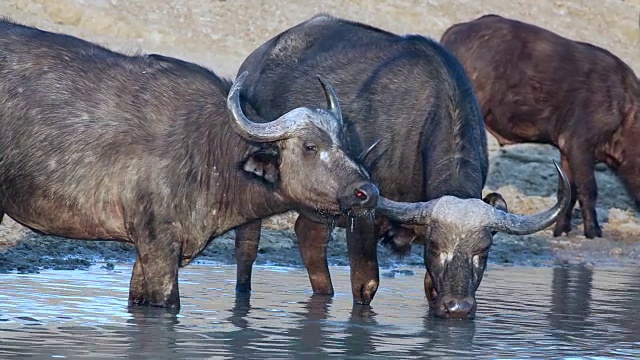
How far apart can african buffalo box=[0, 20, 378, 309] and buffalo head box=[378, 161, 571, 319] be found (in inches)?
34.2

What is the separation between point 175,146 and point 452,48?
8833 mm

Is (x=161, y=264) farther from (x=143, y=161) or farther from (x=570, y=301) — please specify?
(x=570, y=301)

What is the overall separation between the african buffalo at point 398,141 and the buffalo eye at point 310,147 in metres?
0.49

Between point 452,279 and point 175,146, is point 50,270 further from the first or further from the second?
point 452,279

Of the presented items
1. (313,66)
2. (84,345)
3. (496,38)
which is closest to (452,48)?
(496,38)

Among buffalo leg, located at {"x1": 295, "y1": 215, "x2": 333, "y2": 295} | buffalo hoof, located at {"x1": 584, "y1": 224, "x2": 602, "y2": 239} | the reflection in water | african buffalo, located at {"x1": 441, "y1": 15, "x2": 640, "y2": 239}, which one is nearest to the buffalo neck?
buffalo leg, located at {"x1": 295, "y1": 215, "x2": 333, "y2": 295}

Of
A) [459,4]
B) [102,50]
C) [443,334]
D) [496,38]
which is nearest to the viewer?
[443,334]

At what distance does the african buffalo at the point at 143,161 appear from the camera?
916 cm

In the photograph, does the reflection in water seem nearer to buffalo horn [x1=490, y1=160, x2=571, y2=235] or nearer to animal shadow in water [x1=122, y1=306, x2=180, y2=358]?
buffalo horn [x1=490, y1=160, x2=571, y2=235]

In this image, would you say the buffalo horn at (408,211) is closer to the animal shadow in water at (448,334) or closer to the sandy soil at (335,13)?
the animal shadow in water at (448,334)

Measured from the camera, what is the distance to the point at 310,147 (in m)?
9.01

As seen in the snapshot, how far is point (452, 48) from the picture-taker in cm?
1769

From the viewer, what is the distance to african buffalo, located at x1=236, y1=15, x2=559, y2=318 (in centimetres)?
952

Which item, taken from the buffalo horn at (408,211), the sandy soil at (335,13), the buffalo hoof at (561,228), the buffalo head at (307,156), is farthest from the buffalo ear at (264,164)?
the buffalo hoof at (561,228)
